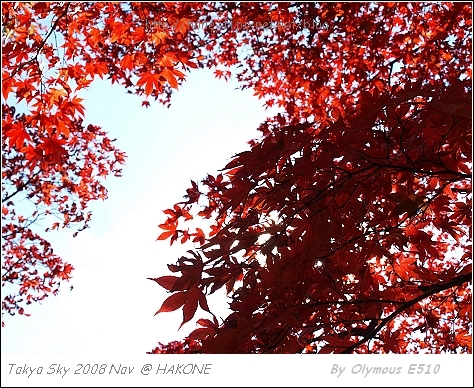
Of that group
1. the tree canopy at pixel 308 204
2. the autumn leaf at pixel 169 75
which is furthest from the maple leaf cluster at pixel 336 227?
the autumn leaf at pixel 169 75

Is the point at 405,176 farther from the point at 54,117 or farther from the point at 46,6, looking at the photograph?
the point at 46,6

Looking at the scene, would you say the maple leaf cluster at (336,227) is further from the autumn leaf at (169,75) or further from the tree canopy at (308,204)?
the autumn leaf at (169,75)

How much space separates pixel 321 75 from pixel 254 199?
3.56m

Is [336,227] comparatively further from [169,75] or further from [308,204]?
[169,75]

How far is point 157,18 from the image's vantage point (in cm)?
339

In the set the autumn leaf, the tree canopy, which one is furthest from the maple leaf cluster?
the autumn leaf

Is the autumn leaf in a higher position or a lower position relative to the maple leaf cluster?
higher

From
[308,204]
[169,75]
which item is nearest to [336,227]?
[308,204]

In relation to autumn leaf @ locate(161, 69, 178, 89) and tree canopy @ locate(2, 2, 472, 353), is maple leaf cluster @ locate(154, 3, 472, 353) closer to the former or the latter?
tree canopy @ locate(2, 2, 472, 353)

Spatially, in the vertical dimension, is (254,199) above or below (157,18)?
below

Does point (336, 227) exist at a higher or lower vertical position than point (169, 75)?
lower

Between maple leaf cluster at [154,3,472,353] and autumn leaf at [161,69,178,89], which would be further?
autumn leaf at [161,69,178,89]

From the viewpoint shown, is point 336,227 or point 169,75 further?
point 169,75

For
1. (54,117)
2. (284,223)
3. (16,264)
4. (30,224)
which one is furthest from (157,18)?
(16,264)
